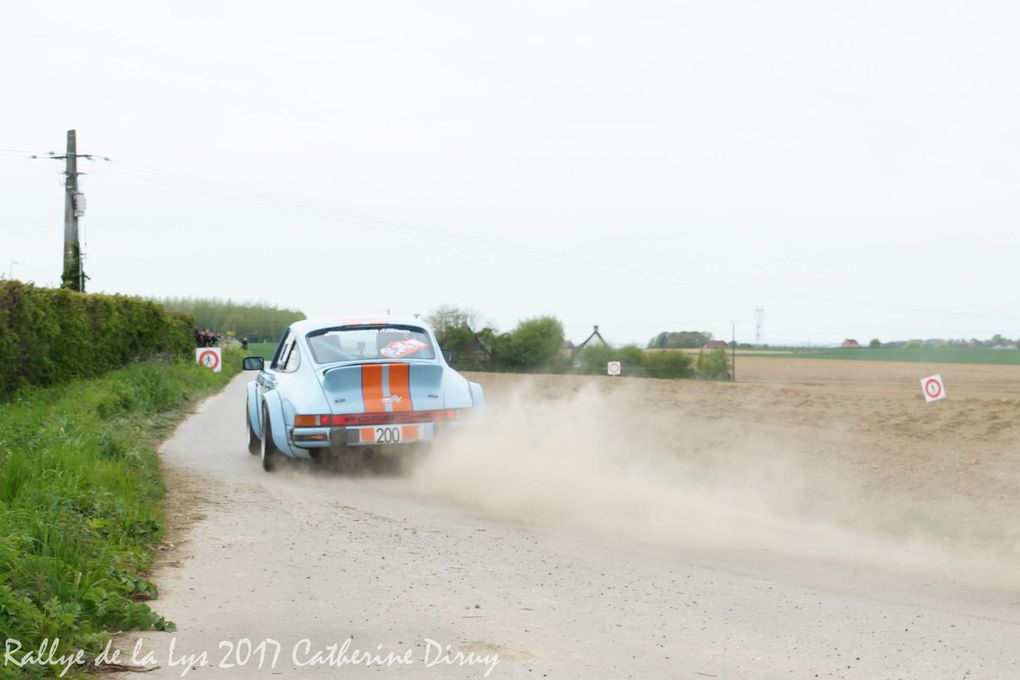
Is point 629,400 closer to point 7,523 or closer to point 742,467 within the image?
point 742,467

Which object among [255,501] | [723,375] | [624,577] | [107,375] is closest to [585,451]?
[255,501]

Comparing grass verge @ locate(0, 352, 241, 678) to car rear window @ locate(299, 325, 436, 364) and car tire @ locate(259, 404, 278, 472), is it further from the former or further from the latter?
car rear window @ locate(299, 325, 436, 364)

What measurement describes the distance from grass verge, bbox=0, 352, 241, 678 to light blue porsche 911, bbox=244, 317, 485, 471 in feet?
5.20

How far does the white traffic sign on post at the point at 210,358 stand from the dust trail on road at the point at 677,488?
22442 millimetres

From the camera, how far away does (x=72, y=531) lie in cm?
670

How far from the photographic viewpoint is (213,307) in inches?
4181

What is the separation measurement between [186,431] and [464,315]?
78.4ft

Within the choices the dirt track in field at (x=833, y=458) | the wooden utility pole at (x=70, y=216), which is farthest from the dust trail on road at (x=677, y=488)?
the wooden utility pole at (x=70, y=216)

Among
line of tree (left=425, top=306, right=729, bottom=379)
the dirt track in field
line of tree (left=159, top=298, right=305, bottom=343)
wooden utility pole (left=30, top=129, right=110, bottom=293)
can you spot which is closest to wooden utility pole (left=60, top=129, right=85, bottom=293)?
wooden utility pole (left=30, top=129, right=110, bottom=293)

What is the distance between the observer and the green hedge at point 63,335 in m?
17.6

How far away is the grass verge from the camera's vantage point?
5.18 metres

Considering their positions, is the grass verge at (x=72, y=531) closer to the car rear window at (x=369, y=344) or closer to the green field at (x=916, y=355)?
the car rear window at (x=369, y=344)

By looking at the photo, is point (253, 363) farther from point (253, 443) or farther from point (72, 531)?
point (72, 531)

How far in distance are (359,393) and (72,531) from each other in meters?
5.15
